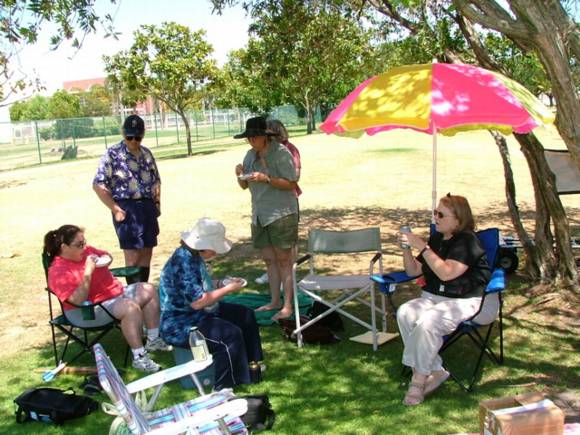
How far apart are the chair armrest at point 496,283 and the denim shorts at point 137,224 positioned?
2.75 metres

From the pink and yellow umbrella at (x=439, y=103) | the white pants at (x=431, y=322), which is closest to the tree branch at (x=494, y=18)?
the pink and yellow umbrella at (x=439, y=103)

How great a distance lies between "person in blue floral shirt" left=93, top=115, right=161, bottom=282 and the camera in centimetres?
505

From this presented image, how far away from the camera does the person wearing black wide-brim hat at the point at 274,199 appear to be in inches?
197

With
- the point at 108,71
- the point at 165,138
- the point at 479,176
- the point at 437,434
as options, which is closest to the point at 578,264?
the point at 437,434

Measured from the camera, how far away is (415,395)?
3611mm

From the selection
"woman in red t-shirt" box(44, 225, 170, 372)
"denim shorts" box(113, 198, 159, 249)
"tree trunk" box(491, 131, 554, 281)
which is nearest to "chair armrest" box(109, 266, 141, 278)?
"woman in red t-shirt" box(44, 225, 170, 372)

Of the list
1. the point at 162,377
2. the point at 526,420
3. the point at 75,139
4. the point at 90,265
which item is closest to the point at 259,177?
the point at 90,265

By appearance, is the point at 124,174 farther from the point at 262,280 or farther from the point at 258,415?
the point at 258,415

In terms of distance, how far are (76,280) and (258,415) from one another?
1568 mm

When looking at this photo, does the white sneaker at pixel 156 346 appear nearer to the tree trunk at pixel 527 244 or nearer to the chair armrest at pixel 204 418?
the chair armrest at pixel 204 418

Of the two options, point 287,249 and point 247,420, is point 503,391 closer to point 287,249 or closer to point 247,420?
point 247,420

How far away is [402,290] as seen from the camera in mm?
5895

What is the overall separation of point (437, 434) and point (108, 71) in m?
23.2

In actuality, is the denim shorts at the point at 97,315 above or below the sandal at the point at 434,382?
above
